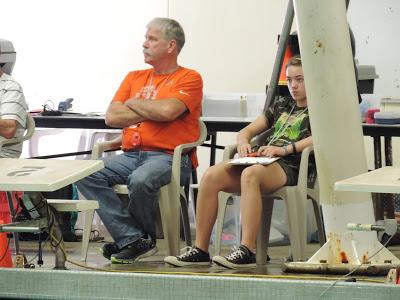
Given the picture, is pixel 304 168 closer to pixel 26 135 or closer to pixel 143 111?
pixel 143 111

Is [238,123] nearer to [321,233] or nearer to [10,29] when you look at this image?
[321,233]

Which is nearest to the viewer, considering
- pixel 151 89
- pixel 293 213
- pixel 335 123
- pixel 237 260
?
pixel 335 123

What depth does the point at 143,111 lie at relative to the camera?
15.7 feet

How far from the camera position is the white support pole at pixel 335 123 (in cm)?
382

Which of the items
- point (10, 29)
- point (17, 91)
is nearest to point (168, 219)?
point (17, 91)

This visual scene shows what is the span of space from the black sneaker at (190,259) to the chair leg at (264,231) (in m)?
0.32

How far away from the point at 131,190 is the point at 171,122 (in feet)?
1.42

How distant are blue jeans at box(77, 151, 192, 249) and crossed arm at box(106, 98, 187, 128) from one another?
182 millimetres

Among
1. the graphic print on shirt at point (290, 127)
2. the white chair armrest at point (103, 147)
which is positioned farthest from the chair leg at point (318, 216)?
the white chair armrest at point (103, 147)

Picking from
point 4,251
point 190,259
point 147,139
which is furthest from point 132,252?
point 4,251

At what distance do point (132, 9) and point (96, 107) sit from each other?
79cm

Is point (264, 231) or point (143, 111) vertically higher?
point (143, 111)

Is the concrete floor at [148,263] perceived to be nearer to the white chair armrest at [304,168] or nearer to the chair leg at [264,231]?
the chair leg at [264,231]

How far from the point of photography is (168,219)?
15.4 feet
